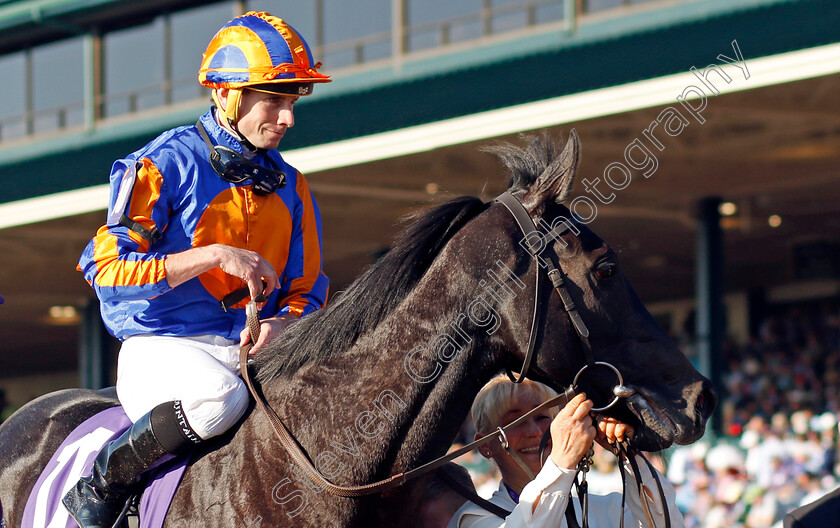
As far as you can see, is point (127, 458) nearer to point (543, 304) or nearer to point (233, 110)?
point (233, 110)

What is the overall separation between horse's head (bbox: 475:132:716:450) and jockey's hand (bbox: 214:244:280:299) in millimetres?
573

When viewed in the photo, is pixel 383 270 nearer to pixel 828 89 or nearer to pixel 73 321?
pixel 828 89

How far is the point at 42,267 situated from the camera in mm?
15492

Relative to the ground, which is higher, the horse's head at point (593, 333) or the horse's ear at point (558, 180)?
the horse's ear at point (558, 180)

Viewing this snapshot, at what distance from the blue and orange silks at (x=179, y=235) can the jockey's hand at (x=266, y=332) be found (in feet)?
0.31

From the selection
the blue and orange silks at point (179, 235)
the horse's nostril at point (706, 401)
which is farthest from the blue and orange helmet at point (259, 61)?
the horse's nostril at point (706, 401)

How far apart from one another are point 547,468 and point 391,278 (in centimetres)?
55

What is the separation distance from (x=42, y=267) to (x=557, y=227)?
1456cm

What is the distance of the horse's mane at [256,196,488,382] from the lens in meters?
2.31

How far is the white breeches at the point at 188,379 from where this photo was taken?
7.64ft

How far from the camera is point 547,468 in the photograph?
2.27 meters

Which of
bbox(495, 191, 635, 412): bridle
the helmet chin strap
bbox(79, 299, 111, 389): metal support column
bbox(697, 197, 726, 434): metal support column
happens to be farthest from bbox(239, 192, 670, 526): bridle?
bbox(79, 299, 111, 389): metal support column

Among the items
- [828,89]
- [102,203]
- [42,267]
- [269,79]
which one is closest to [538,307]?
[269,79]

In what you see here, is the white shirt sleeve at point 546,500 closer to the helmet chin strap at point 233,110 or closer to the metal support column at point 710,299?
the helmet chin strap at point 233,110
